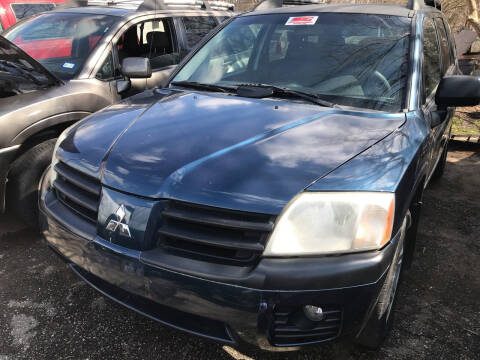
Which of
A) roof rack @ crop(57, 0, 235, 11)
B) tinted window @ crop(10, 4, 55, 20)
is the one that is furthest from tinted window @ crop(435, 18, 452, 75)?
tinted window @ crop(10, 4, 55, 20)

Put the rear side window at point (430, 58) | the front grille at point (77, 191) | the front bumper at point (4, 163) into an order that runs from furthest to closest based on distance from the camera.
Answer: the front bumper at point (4, 163) → the rear side window at point (430, 58) → the front grille at point (77, 191)

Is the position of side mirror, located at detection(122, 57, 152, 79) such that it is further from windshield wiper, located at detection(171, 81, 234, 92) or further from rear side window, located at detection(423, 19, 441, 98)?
rear side window, located at detection(423, 19, 441, 98)

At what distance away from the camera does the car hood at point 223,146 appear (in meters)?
1.62

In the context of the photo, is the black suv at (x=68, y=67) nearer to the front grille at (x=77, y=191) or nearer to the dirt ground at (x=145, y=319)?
the dirt ground at (x=145, y=319)

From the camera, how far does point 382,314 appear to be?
6.02 ft

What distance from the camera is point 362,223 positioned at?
5.17 feet

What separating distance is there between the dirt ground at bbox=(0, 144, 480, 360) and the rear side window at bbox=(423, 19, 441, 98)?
1262mm

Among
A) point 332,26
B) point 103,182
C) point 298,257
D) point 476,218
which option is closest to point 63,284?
point 103,182

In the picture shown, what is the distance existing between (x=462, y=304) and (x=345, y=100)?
4.78 feet

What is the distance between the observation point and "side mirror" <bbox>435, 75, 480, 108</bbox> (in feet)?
7.68

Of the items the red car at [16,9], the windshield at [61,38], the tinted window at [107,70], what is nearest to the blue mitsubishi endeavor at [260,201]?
the tinted window at [107,70]

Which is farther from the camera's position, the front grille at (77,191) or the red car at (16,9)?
the red car at (16,9)

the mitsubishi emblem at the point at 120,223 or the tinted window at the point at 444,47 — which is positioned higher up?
the tinted window at the point at 444,47

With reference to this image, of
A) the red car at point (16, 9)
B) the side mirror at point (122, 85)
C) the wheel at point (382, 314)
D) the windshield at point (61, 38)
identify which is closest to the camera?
the wheel at point (382, 314)
